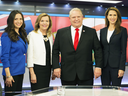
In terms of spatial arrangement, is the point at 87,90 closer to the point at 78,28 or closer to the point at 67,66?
the point at 67,66

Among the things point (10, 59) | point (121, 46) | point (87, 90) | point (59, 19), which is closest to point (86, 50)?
point (121, 46)

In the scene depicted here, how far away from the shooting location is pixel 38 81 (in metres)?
2.68

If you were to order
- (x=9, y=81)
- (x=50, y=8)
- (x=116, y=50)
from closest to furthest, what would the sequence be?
(x=9, y=81) → (x=116, y=50) → (x=50, y=8)

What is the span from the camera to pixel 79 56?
2443 millimetres

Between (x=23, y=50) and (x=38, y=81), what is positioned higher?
(x=23, y=50)

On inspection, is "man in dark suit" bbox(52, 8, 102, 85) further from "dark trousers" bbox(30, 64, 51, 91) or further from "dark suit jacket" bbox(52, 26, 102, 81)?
"dark trousers" bbox(30, 64, 51, 91)

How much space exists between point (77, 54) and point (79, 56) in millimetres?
38

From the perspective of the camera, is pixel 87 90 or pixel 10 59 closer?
pixel 87 90

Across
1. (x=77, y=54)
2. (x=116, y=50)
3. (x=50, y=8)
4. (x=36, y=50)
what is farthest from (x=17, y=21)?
(x=50, y=8)

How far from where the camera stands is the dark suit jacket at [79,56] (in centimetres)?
245

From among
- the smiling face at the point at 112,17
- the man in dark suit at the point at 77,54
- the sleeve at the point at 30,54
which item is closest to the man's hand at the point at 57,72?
the man in dark suit at the point at 77,54

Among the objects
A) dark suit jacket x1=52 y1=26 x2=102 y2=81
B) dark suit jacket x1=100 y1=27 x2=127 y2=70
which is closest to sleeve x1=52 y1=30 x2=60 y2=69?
dark suit jacket x1=52 y1=26 x2=102 y2=81

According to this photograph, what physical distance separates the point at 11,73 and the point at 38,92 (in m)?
1.02

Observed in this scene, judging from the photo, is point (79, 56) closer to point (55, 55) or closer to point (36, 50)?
point (55, 55)
